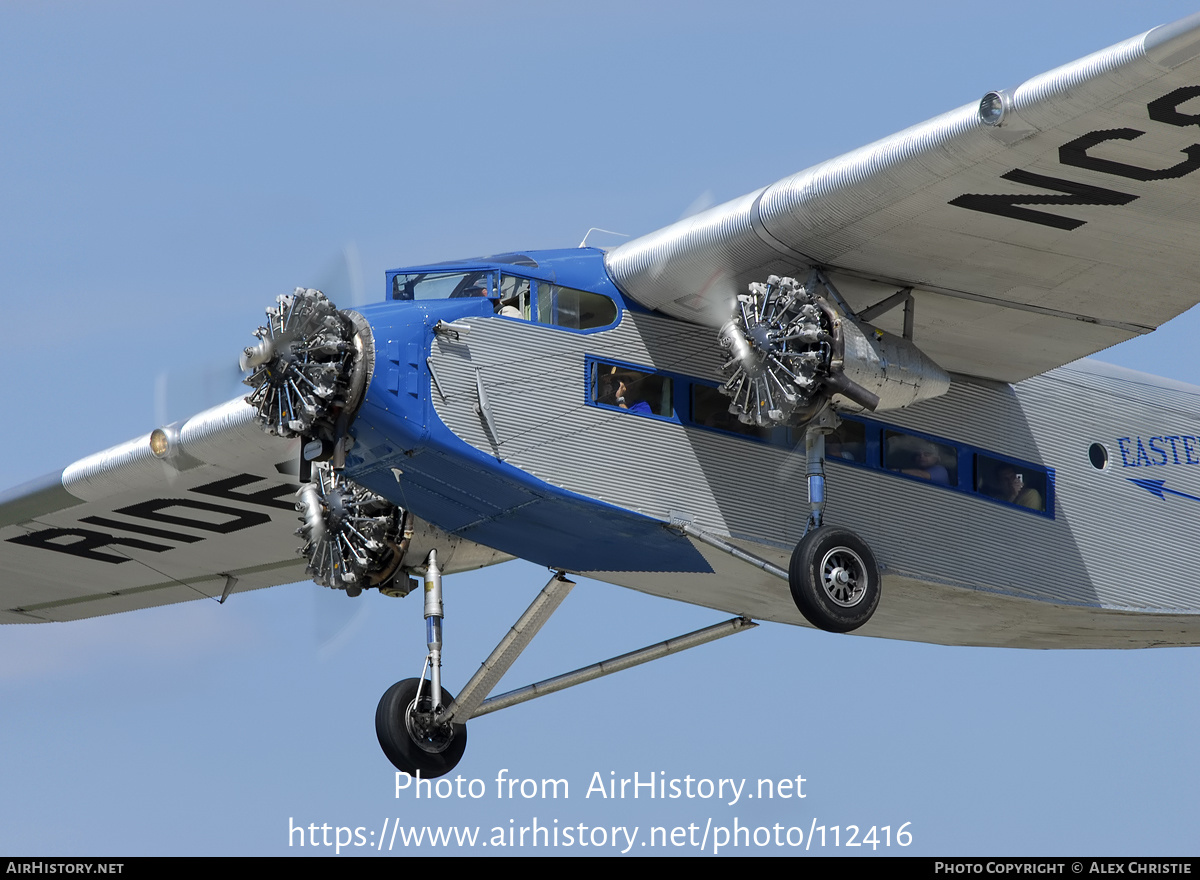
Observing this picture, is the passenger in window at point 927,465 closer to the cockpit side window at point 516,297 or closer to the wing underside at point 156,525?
the cockpit side window at point 516,297

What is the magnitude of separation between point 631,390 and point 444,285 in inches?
74.9

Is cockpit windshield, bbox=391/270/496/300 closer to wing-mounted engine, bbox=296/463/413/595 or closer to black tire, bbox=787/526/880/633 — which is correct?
wing-mounted engine, bbox=296/463/413/595

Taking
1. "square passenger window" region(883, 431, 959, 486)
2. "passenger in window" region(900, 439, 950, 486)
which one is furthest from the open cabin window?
"passenger in window" region(900, 439, 950, 486)

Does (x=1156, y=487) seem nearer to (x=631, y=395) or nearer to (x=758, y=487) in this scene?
(x=758, y=487)

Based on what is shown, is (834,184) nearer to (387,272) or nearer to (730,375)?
(730,375)

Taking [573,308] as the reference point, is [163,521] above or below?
below

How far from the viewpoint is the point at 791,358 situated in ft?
56.5

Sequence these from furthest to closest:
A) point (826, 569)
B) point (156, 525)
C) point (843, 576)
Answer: point (156, 525) → point (843, 576) → point (826, 569)

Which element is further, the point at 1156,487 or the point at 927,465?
the point at 1156,487

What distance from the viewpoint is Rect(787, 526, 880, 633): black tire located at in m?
17.4

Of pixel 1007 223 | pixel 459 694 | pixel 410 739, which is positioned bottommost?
pixel 410 739

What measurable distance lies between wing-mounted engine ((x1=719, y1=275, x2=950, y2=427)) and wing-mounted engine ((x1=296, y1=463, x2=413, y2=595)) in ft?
12.5

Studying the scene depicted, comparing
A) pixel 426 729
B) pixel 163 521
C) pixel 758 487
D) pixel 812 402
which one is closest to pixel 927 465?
pixel 758 487

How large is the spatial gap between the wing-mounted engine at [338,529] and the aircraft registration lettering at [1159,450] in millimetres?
7900
